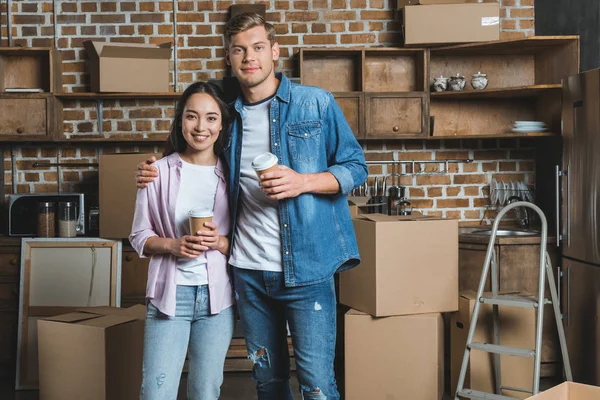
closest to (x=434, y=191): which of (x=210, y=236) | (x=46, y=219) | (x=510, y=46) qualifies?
(x=510, y=46)

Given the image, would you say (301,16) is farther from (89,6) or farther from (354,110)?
(89,6)

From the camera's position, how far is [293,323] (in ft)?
6.51

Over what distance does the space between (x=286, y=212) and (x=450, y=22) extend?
2441 millimetres

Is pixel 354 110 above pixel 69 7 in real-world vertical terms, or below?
below

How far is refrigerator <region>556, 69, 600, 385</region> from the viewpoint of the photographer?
3.26 meters

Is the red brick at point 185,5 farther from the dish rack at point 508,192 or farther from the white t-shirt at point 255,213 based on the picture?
the white t-shirt at point 255,213

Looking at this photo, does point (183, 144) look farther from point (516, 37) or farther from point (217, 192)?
point (516, 37)

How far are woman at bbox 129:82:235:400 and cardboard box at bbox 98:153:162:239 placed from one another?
178 centimetres

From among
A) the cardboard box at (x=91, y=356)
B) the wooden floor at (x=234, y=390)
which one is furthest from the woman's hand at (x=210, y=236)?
the wooden floor at (x=234, y=390)

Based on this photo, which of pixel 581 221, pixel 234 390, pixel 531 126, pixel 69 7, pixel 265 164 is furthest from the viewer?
→ pixel 69 7

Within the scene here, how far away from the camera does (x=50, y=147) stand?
13.9 feet

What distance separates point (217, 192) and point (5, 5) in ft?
9.62

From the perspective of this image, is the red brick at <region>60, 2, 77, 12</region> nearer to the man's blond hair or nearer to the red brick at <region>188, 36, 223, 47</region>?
the red brick at <region>188, 36, 223, 47</region>

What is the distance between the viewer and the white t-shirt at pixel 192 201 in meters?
1.93
